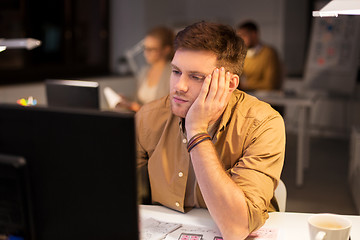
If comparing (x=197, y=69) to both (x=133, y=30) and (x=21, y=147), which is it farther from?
(x=133, y=30)

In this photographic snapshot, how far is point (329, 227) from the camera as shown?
104 centimetres

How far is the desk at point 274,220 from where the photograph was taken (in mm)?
1171

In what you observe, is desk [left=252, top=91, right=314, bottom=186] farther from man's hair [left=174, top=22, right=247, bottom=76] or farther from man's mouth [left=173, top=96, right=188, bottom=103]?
man's mouth [left=173, top=96, right=188, bottom=103]

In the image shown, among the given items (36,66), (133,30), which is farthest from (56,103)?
(133,30)

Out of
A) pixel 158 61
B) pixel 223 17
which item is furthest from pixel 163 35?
pixel 223 17

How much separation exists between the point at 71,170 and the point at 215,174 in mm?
529

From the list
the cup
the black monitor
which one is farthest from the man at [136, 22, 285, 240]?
the black monitor

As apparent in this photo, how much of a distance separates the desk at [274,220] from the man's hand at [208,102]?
0.27 metres

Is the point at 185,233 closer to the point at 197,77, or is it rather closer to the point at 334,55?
the point at 197,77

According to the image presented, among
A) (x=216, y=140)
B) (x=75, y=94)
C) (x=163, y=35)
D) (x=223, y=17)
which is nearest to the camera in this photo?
(x=216, y=140)

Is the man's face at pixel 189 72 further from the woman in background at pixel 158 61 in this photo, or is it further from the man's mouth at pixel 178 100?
the woman in background at pixel 158 61

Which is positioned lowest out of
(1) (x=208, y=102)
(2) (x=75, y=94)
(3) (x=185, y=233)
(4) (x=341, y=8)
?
(3) (x=185, y=233)

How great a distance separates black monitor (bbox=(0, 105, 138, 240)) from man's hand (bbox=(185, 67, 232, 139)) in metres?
0.56

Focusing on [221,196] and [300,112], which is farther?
[300,112]
